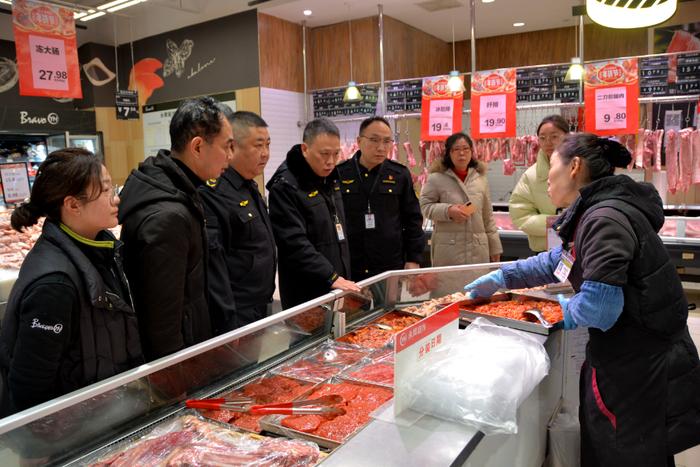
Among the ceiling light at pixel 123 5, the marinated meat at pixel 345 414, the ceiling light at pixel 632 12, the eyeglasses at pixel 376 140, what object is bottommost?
the marinated meat at pixel 345 414

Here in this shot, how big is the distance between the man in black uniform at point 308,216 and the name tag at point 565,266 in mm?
1137

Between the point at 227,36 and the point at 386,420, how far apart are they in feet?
23.2

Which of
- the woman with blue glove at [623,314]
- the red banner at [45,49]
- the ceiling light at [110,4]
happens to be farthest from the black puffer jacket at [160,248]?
the ceiling light at [110,4]

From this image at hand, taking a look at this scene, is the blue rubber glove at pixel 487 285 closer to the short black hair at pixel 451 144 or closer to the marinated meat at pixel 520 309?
the marinated meat at pixel 520 309

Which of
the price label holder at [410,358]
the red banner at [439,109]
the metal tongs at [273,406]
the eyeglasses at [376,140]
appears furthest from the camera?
the red banner at [439,109]

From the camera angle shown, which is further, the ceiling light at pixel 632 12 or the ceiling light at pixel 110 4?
the ceiling light at pixel 110 4

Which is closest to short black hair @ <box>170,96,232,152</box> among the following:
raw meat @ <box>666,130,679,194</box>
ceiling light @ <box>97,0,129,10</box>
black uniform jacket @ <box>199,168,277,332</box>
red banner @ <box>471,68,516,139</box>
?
black uniform jacket @ <box>199,168,277,332</box>

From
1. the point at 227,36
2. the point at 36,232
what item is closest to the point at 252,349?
the point at 36,232

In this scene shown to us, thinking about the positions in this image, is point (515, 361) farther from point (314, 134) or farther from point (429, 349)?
point (314, 134)

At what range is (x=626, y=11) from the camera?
334cm

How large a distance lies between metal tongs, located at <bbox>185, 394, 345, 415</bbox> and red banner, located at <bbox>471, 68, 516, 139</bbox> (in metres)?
4.72

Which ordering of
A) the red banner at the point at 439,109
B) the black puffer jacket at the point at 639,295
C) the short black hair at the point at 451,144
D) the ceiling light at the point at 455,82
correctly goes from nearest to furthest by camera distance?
1. the black puffer jacket at the point at 639,295
2. the short black hair at the point at 451,144
3. the ceiling light at the point at 455,82
4. the red banner at the point at 439,109

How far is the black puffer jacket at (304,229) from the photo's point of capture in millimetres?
3000

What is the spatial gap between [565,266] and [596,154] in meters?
0.48
